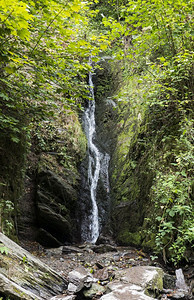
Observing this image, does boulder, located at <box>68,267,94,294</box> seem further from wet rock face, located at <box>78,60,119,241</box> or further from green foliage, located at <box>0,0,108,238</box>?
wet rock face, located at <box>78,60,119,241</box>

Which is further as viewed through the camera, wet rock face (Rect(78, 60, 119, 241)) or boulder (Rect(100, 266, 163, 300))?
wet rock face (Rect(78, 60, 119, 241))

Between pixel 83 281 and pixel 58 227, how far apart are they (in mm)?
4057

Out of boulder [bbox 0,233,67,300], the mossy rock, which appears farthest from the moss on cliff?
boulder [bbox 0,233,67,300]

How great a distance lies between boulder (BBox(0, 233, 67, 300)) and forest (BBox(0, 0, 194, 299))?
10.1 inches

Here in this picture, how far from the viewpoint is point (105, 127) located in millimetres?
11336

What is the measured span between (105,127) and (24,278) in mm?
8701

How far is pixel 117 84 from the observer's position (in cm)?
1214

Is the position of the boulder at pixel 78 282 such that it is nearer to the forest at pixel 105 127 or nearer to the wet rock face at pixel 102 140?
the forest at pixel 105 127

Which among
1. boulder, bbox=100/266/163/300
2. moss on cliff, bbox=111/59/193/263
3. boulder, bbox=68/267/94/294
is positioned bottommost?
boulder, bbox=68/267/94/294

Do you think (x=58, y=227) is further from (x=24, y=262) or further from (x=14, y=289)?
(x=14, y=289)

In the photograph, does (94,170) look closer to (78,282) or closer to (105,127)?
(105,127)

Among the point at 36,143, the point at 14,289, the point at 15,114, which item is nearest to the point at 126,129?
the point at 36,143

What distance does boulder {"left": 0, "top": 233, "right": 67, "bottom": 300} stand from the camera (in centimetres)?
269

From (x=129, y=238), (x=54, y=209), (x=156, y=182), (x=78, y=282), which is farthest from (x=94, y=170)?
(x=78, y=282)
